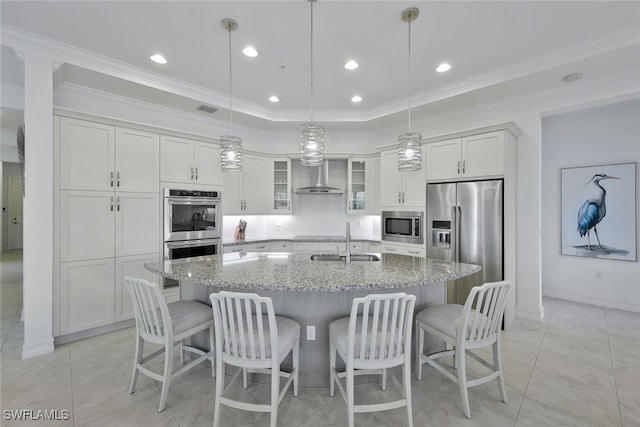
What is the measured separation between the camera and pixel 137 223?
11.5ft

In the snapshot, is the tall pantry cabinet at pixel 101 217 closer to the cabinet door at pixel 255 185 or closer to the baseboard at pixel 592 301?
the cabinet door at pixel 255 185

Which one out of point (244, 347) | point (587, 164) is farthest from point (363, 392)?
point (587, 164)

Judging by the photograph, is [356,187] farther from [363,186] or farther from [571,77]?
[571,77]

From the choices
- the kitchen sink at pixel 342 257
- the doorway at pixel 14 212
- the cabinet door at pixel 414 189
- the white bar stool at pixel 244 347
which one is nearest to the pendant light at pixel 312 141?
the kitchen sink at pixel 342 257

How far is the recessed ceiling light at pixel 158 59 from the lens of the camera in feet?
9.91

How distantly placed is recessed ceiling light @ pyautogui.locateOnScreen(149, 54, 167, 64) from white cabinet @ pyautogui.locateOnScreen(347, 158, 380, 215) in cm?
312

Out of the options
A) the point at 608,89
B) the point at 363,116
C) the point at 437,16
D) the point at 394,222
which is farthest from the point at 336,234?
the point at 608,89

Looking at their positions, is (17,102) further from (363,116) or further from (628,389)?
(628,389)

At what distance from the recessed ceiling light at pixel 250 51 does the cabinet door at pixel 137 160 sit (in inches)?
64.8

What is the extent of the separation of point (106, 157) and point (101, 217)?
686 millimetres

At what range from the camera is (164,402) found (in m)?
1.98

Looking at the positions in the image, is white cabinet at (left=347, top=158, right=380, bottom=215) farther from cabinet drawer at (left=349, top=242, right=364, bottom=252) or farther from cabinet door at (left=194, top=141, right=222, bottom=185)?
cabinet door at (left=194, top=141, right=222, bottom=185)

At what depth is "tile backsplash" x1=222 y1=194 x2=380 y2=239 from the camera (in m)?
5.47

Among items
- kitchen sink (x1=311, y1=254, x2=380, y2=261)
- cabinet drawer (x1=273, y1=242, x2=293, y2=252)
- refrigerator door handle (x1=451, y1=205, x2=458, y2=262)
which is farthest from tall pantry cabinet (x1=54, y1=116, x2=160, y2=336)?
refrigerator door handle (x1=451, y1=205, x2=458, y2=262)
